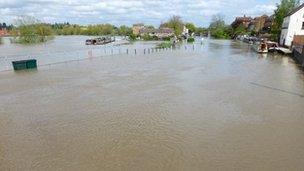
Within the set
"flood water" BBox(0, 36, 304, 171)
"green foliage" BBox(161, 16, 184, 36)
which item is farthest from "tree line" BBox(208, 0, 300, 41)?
"flood water" BBox(0, 36, 304, 171)

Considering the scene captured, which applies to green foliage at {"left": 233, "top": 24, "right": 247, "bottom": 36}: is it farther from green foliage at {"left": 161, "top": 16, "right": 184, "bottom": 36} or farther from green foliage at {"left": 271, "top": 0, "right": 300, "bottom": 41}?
→ green foliage at {"left": 271, "top": 0, "right": 300, "bottom": 41}

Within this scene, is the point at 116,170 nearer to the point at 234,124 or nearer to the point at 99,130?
the point at 99,130

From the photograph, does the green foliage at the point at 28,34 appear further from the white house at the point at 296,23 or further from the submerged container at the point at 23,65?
the white house at the point at 296,23

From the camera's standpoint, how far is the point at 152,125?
1192 centimetres

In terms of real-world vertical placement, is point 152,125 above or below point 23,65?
above

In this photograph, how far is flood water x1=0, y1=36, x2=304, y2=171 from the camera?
880cm

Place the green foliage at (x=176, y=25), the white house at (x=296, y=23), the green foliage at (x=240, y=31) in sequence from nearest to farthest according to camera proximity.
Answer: the white house at (x=296, y=23) → the green foliage at (x=176, y=25) → the green foliage at (x=240, y=31)

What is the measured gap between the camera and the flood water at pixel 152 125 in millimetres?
8805

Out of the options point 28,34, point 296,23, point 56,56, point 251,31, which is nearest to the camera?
Result: point 56,56

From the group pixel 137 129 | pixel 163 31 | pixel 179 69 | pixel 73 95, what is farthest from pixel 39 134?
pixel 163 31

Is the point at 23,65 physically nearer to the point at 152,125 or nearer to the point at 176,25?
the point at 152,125

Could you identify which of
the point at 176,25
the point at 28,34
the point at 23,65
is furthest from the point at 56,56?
the point at 176,25

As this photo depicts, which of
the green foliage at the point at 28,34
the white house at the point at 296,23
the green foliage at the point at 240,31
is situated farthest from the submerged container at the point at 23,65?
the green foliage at the point at 240,31

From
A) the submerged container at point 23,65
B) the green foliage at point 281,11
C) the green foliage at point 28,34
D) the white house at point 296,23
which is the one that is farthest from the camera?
the green foliage at point 28,34
